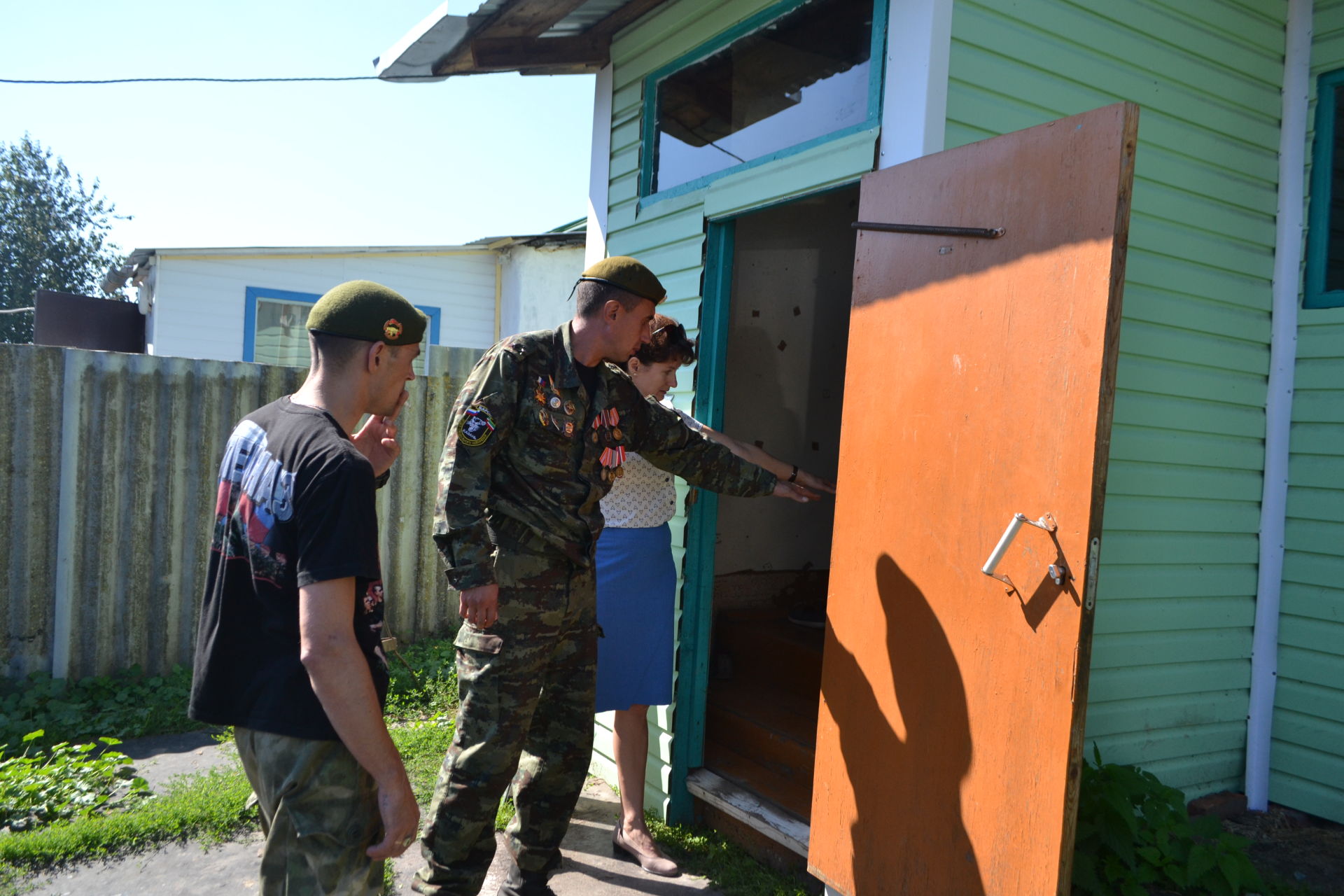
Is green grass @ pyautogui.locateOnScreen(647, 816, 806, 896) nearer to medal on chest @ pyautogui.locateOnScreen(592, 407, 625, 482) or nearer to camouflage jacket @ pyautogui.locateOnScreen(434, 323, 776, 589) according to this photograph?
camouflage jacket @ pyautogui.locateOnScreen(434, 323, 776, 589)

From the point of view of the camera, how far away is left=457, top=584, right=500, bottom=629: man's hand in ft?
8.39

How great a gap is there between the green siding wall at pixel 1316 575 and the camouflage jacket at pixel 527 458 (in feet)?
9.21

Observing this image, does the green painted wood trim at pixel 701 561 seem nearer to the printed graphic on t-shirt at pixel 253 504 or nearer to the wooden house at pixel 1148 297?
the wooden house at pixel 1148 297

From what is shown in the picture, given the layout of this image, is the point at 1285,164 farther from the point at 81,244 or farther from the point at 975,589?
the point at 81,244

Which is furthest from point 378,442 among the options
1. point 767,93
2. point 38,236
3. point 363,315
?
point 38,236

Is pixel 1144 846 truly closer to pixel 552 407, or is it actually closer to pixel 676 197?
pixel 552 407

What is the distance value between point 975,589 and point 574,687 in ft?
4.41

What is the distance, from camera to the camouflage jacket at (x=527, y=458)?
8.48 ft

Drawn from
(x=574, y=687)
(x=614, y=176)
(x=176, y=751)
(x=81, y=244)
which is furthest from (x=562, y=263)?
(x=81, y=244)

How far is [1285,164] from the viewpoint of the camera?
146 inches

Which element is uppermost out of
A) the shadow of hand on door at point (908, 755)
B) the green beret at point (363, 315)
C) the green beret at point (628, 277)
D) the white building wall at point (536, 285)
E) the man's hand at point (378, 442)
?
the white building wall at point (536, 285)

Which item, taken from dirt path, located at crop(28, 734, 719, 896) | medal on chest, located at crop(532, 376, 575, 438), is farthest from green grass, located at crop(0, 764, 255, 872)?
medal on chest, located at crop(532, 376, 575, 438)

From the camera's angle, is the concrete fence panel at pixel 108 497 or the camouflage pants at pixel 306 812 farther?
the concrete fence panel at pixel 108 497

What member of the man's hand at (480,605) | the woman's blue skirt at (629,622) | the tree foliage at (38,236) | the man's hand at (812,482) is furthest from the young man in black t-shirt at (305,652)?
the tree foliage at (38,236)
